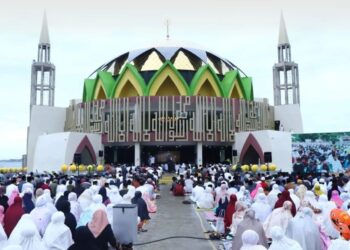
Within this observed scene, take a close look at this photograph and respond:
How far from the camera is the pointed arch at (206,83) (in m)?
41.0

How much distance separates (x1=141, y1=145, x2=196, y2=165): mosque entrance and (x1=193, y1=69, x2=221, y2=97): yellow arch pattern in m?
6.10

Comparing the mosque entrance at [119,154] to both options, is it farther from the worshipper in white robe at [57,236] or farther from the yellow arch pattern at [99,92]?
the worshipper in white robe at [57,236]

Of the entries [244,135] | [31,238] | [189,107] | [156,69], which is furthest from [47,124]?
[31,238]

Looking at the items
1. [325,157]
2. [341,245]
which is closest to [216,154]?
[325,157]

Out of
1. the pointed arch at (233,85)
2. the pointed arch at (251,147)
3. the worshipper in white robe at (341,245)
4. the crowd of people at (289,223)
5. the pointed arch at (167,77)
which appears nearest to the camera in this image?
the worshipper in white robe at (341,245)

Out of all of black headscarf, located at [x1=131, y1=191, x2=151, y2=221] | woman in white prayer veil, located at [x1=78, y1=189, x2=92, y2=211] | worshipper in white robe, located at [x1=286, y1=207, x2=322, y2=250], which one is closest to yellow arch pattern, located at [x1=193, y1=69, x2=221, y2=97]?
black headscarf, located at [x1=131, y1=191, x2=151, y2=221]

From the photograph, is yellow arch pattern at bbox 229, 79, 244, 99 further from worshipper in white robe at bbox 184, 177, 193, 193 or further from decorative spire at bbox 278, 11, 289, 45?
worshipper in white robe at bbox 184, 177, 193, 193

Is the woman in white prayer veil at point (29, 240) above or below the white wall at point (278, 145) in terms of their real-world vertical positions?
below

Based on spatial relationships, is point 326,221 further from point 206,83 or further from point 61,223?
point 206,83

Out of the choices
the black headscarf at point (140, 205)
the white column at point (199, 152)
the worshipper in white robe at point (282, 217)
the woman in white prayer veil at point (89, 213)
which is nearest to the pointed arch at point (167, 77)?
the white column at point (199, 152)

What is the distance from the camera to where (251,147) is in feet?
126

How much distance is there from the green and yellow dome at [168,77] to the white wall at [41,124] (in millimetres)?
4200

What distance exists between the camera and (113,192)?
471 inches

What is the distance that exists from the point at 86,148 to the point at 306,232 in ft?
109
